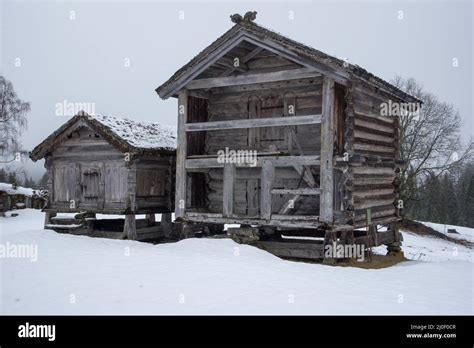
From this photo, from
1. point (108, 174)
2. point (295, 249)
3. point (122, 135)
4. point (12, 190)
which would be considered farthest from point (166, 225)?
point (12, 190)

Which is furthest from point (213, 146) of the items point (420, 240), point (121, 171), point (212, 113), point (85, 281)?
point (420, 240)

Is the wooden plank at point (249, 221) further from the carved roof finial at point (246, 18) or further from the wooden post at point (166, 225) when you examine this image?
the carved roof finial at point (246, 18)

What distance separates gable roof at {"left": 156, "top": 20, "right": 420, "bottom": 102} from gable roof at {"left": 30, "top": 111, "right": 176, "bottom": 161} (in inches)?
88.4

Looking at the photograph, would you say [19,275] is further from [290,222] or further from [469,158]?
[469,158]

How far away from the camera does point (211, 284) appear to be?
349 inches

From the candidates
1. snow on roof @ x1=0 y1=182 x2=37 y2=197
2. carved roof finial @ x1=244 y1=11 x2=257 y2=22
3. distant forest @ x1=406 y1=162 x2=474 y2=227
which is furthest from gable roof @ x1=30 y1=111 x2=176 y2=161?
distant forest @ x1=406 y1=162 x2=474 y2=227

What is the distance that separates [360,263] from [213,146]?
5689 millimetres

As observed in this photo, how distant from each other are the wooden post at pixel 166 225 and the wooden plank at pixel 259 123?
193 inches

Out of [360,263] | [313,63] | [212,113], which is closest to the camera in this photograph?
[313,63]

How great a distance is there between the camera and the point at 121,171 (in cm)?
1570

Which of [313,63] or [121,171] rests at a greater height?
[313,63]

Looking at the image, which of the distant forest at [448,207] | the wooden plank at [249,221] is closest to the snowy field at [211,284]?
the wooden plank at [249,221]

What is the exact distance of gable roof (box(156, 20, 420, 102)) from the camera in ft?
37.1
